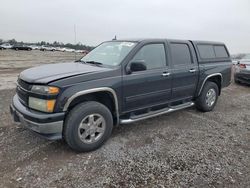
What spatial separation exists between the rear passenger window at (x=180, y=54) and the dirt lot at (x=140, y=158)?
139 centimetres

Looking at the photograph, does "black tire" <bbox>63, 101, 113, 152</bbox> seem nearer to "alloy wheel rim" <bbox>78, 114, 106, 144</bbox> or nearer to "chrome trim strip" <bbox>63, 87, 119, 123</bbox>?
"alloy wheel rim" <bbox>78, 114, 106, 144</bbox>

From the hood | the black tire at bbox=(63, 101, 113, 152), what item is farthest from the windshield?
the black tire at bbox=(63, 101, 113, 152)

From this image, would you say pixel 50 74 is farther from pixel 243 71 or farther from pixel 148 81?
pixel 243 71

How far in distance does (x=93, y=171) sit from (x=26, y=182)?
85 cm

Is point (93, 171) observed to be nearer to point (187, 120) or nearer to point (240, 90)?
point (187, 120)

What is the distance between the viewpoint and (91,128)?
3.57 metres

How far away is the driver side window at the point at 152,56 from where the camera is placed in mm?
4211

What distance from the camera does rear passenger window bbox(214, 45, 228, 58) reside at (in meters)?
6.10

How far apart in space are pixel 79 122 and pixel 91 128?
272mm

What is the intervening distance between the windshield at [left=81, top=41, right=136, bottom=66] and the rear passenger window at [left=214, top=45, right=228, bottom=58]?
3010 millimetres

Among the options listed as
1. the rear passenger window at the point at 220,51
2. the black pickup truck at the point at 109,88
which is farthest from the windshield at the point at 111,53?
the rear passenger window at the point at 220,51

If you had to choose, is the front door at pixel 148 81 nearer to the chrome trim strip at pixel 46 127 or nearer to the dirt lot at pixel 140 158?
the dirt lot at pixel 140 158

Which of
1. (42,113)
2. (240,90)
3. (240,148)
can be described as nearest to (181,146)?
(240,148)

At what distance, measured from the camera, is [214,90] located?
593 cm
